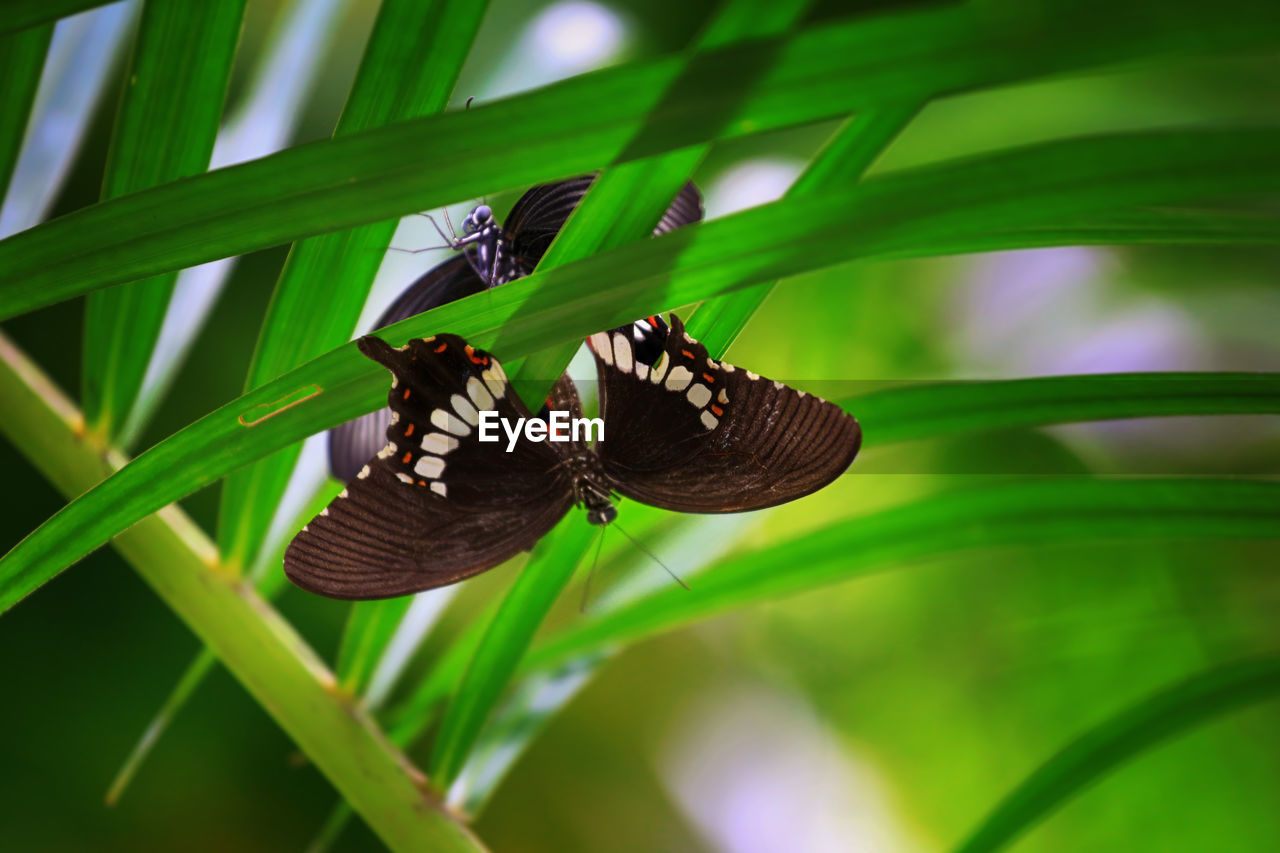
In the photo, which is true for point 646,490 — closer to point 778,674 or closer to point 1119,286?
point 1119,286

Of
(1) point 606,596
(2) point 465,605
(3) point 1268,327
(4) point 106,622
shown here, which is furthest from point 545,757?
(3) point 1268,327

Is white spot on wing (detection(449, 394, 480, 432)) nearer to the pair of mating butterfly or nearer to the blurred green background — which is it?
the pair of mating butterfly

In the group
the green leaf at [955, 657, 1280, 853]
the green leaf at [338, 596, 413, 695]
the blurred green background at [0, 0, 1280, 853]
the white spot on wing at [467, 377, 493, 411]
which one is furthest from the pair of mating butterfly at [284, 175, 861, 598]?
the blurred green background at [0, 0, 1280, 853]

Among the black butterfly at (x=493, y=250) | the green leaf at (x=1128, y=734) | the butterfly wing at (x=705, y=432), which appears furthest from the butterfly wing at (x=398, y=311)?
the green leaf at (x=1128, y=734)

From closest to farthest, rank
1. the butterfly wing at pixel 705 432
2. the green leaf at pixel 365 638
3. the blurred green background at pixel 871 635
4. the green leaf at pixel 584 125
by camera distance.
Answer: the green leaf at pixel 584 125
the butterfly wing at pixel 705 432
the green leaf at pixel 365 638
the blurred green background at pixel 871 635

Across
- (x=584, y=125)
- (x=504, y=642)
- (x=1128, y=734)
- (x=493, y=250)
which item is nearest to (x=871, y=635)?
(x=1128, y=734)

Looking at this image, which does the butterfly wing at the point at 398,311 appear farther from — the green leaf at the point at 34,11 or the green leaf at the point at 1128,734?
the green leaf at the point at 1128,734
